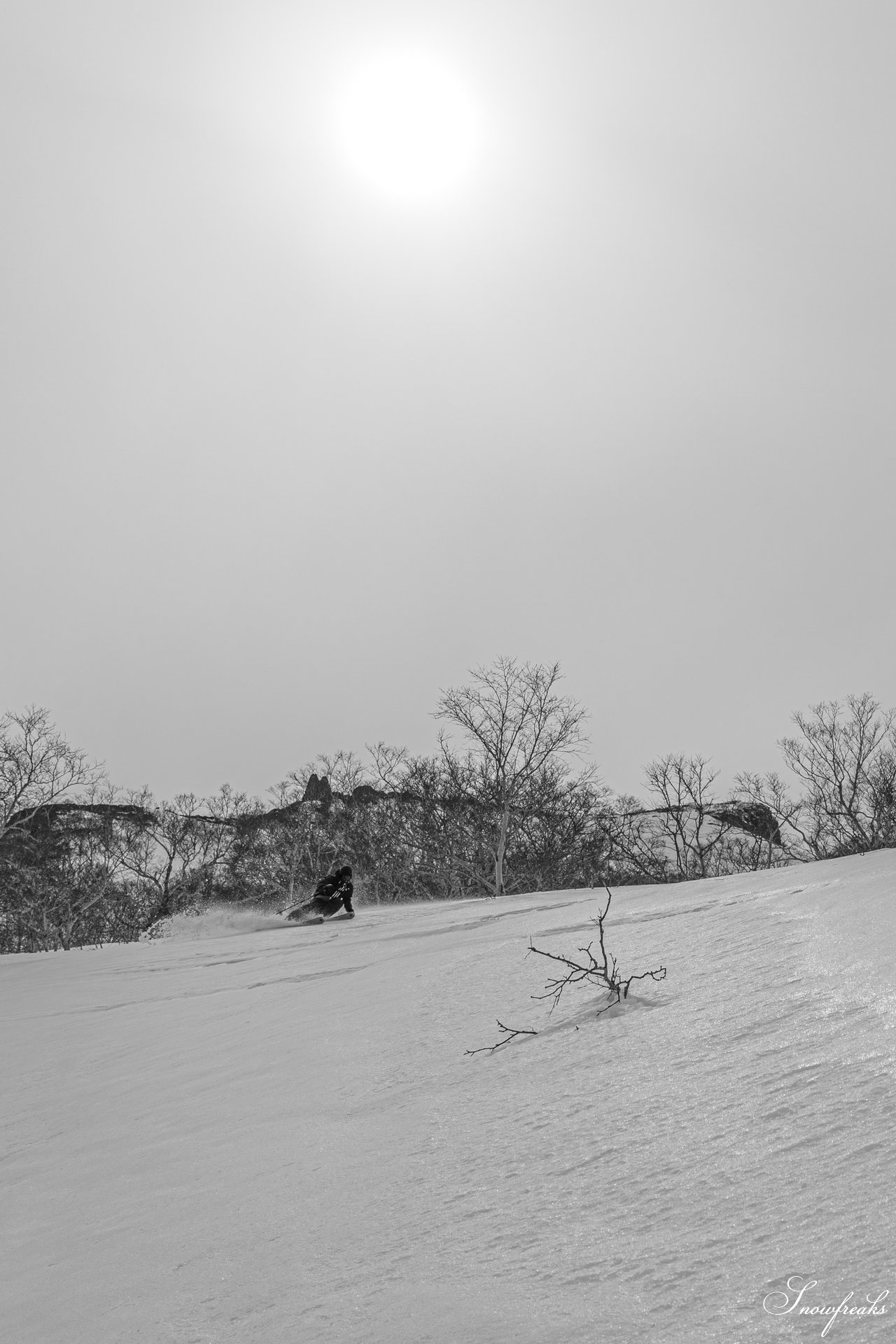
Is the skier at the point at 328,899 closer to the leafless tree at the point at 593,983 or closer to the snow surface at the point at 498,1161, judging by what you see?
the snow surface at the point at 498,1161

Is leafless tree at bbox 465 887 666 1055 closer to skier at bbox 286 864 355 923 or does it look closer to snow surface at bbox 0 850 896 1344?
snow surface at bbox 0 850 896 1344

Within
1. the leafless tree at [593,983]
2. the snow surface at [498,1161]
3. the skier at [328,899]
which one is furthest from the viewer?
the skier at [328,899]

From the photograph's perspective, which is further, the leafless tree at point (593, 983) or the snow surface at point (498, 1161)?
the leafless tree at point (593, 983)

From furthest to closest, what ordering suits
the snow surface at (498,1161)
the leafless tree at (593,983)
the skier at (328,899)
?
the skier at (328,899) < the leafless tree at (593,983) < the snow surface at (498,1161)

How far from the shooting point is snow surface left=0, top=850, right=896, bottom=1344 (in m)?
1.25

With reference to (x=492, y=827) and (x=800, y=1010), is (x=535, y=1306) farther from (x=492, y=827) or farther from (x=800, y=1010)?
(x=492, y=827)

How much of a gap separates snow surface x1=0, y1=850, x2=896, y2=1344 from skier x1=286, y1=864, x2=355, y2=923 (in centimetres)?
741

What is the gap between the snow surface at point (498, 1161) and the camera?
125 cm

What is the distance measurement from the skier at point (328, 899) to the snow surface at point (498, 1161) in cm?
741

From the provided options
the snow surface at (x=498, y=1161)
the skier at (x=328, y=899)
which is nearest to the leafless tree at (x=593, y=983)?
the snow surface at (x=498, y=1161)

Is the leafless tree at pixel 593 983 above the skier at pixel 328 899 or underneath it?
above

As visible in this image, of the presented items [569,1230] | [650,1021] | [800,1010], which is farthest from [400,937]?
[569,1230]

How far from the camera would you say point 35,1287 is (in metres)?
1.88

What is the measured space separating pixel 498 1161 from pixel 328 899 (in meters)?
10.2
